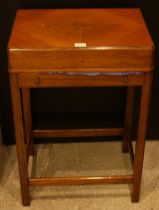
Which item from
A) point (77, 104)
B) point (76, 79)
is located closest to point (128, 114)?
point (77, 104)

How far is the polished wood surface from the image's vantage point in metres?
1.03

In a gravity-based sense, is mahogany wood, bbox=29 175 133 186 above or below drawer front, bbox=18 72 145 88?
below

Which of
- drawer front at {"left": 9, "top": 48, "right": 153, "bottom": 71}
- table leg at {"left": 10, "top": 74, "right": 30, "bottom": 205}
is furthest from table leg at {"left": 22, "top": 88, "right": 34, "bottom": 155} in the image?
drawer front at {"left": 9, "top": 48, "right": 153, "bottom": 71}

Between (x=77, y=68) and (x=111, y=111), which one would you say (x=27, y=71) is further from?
(x=111, y=111)

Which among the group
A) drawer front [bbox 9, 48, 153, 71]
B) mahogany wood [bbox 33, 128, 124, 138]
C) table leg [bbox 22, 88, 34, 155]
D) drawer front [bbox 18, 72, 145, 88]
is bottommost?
mahogany wood [bbox 33, 128, 124, 138]

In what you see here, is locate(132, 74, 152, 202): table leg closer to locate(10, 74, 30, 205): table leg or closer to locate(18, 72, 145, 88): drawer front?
locate(18, 72, 145, 88): drawer front

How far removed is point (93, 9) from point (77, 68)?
30 centimetres

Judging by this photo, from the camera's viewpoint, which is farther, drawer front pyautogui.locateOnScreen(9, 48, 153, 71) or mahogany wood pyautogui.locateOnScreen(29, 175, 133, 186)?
mahogany wood pyautogui.locateOnScreen(29, 175, 133, 186)

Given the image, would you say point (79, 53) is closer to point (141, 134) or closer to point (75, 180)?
point (141, 134)

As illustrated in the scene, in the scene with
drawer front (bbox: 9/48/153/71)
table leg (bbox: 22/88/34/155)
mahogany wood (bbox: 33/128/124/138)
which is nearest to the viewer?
drawer front (bbox: 9/48/153/71)

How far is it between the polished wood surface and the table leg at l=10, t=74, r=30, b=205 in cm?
7

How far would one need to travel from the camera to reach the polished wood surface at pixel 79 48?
103 centimetres

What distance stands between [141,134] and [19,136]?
15.3 inches

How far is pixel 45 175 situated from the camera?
1498 millimetres
